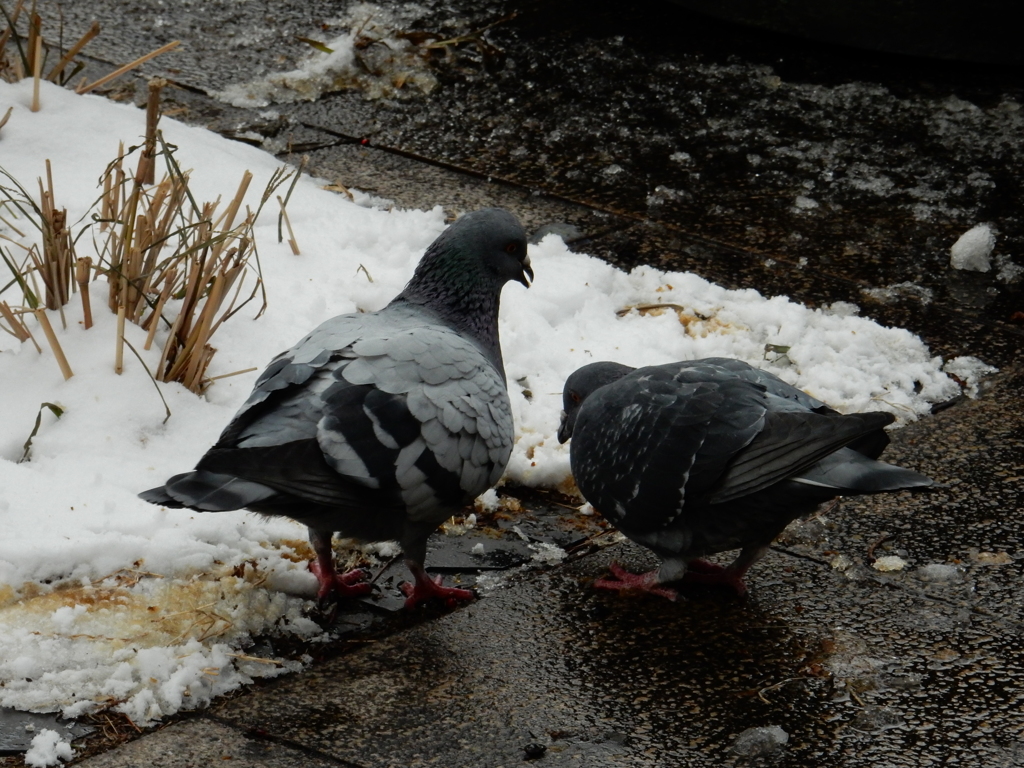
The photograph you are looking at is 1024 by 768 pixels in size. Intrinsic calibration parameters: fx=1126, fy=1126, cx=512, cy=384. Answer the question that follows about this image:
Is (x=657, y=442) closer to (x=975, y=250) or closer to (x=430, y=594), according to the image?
(x=430, y=594)

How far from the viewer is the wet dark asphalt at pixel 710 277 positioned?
2510 mm

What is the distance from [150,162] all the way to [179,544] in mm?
1554

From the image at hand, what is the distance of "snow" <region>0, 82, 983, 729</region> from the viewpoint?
2.66 metres

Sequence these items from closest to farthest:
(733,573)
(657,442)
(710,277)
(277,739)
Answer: (277,739)
(657,442)
(733,573)
(710,277)

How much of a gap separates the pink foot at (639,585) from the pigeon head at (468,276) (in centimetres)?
77

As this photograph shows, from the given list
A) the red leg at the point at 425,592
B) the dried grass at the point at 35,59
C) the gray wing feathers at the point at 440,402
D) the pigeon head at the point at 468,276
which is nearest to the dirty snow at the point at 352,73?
the dried grass at the point at 35,59

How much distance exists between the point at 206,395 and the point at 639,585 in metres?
1.49

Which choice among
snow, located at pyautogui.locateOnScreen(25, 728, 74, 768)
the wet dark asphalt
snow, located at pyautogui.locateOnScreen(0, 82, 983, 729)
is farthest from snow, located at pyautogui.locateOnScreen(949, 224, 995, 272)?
snow, located at pyautogui.locateOnScreen(25, 728, 74, 768)

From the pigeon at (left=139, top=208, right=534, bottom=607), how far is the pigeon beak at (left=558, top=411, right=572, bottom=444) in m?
0.36

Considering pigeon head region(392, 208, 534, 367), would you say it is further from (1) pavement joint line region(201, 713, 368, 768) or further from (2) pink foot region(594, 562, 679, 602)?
(1) pavement joint line region(201, 713, 368, 768)

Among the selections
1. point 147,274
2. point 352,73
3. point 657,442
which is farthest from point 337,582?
point 352,73

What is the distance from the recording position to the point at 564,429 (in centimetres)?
347

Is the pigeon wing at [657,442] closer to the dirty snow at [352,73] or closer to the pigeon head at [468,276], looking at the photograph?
the pigeon head at [468,276]

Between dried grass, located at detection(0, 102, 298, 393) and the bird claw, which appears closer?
the bird claw
